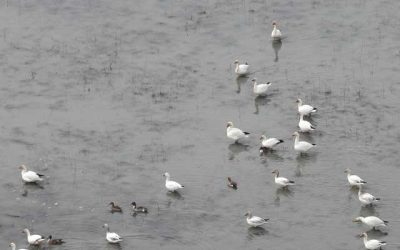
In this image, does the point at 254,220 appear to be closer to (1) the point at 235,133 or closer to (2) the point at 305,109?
(1) the point at 235,133

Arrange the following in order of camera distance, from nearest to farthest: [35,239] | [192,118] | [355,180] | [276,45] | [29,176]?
[35,239] → [355,180] → [29,176] → [192,118] → [276,45]

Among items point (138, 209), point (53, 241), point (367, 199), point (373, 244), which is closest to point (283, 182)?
point (367, 199)

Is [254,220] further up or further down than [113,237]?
further up

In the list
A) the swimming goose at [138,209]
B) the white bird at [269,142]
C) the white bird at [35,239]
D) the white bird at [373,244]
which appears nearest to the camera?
the white bird at [373,244]

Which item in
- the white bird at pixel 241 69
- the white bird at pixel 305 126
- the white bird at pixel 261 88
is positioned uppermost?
the white bird at pixel 241 69

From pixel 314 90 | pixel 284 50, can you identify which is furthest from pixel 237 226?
pixel 284 50

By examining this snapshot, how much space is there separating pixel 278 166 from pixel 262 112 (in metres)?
4.49

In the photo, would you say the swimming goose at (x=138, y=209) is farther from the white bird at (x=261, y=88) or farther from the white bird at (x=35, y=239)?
the white bird at (x=261, y=88)

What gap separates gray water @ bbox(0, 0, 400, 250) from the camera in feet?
114

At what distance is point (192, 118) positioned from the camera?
4153 cm

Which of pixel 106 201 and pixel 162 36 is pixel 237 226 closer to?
pixel 106 201

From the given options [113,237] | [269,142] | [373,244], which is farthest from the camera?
[269,142]

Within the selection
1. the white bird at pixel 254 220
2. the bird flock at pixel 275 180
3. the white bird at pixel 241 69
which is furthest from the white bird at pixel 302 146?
the white bird at pixel 241 69

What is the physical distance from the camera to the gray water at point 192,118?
34.8 meters
